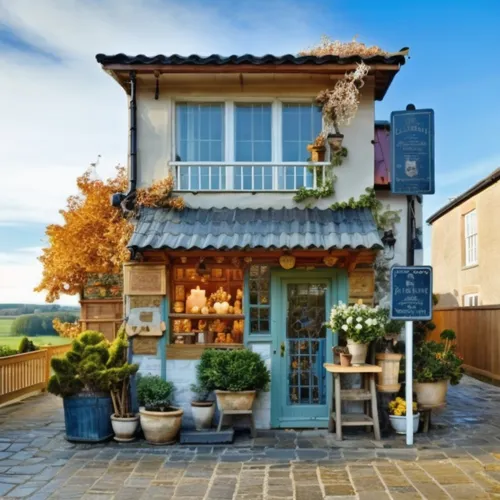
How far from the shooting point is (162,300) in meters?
8.77

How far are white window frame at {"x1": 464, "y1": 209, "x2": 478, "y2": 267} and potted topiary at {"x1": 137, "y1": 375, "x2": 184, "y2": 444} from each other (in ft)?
46.5

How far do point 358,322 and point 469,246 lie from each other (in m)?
13.7

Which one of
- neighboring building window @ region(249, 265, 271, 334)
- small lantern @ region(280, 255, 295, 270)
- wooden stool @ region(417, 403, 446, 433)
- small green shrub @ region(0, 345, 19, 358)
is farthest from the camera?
small green shrub @ region(0, 345, 19, 358)

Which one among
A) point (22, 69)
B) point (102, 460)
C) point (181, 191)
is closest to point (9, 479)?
point (102, 460)

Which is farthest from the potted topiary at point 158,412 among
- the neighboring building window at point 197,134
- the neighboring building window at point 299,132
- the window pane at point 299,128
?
the window pane at point 299,128

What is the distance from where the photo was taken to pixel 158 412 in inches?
312

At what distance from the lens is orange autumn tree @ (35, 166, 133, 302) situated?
A: 658 inches

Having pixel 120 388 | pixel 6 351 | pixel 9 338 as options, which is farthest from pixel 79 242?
pixel 120 388

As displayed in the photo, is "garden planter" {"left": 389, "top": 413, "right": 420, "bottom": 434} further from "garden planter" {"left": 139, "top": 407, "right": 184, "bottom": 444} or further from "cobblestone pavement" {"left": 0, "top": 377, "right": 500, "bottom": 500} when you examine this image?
"garden planter" {"left": 139, "top": 407, "right": 184, "bottom": 444}

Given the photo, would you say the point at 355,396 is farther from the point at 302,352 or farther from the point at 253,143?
the point at 253,143

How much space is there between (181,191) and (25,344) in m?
6.20

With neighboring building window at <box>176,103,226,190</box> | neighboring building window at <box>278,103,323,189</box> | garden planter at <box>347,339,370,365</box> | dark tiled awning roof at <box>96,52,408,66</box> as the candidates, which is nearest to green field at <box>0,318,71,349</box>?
neighboring building window at <box>176,103,226,190</box>

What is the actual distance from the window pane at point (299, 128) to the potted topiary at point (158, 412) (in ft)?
12.7

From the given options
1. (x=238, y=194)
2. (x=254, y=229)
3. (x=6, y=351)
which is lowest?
(x=6, y=351)
